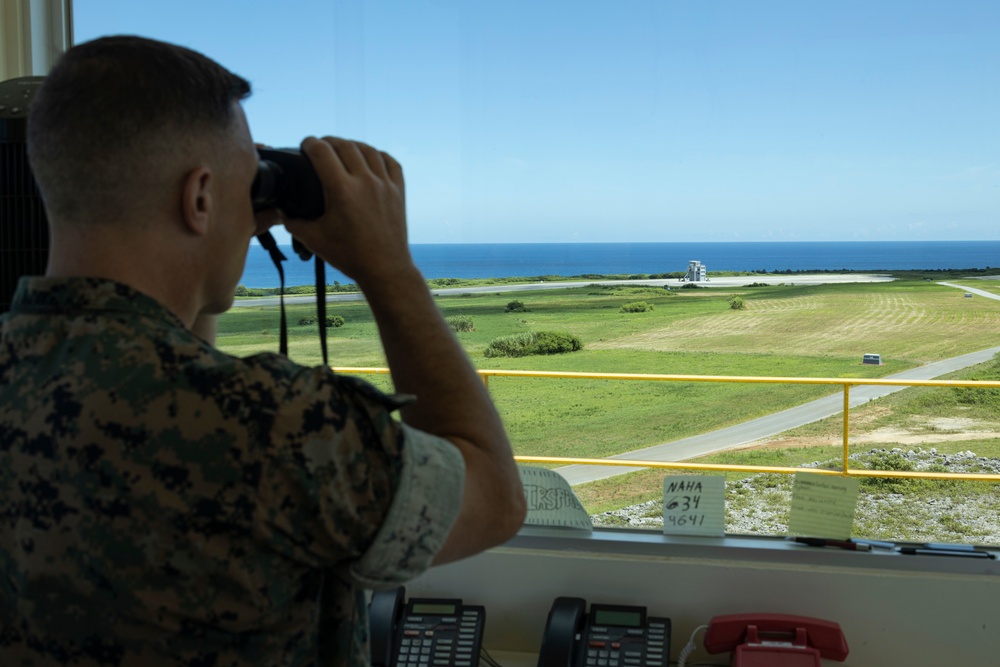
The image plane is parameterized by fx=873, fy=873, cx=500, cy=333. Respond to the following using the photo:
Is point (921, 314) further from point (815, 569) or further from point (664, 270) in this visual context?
point (815, 569)

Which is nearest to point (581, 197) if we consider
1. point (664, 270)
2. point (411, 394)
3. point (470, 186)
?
point (664, 270)

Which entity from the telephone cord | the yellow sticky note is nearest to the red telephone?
the telephone cord

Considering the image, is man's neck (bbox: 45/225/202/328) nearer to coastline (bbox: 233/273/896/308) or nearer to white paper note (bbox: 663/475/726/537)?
coastline (bbox: 233/273/896/308)

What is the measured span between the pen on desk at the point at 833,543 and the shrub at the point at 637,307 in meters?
3.90

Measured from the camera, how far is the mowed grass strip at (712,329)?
172cm

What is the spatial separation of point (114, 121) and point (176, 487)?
20 cm

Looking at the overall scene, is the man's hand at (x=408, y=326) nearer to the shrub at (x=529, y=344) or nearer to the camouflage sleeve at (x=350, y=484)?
the camouflage sleeve at (x=350, y=484)

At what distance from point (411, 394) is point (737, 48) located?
4383 mm

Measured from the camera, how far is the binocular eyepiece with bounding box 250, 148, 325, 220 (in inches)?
21.5

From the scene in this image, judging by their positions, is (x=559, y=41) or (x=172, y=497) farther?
(x=559, y=41)

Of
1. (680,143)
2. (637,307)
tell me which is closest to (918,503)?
(637,307)

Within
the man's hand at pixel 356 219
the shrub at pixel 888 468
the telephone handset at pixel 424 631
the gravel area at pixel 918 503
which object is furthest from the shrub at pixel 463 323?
the shrub at pixel 888 468

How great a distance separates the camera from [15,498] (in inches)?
18.4

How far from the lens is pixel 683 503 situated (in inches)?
51.9
